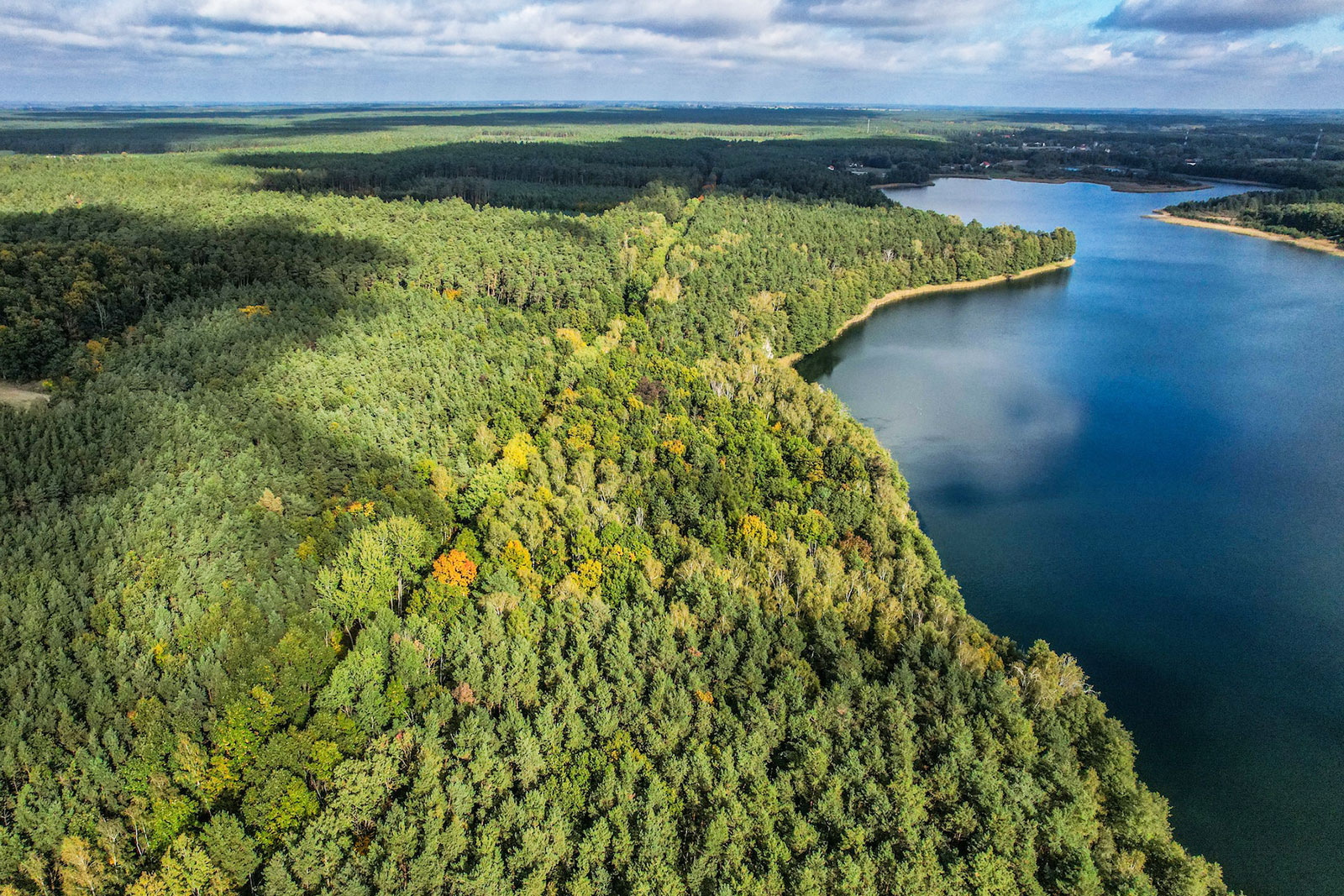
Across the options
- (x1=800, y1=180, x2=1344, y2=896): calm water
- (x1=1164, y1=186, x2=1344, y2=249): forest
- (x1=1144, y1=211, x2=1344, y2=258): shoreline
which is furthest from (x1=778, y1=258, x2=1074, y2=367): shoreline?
(x1=1164, y1=186, x2=1344, y2=249): forest

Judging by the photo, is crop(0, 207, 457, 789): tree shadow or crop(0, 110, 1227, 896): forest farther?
crop(0, 207, 457, 789): tree shadow

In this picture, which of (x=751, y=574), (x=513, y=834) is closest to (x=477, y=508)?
(x=751, y=574)

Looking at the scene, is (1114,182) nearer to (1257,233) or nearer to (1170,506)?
(1257,233)

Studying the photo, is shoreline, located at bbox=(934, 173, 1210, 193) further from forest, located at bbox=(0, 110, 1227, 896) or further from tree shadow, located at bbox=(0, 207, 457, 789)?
tree shadow, located at bbox=(0, 207, 457, 789)

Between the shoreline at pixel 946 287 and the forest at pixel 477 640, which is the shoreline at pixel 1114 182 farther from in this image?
the forest at pixel 477 640

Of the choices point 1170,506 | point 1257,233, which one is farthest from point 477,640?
point 1257,233

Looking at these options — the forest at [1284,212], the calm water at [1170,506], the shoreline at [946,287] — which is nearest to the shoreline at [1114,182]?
the forest at [1284,212]

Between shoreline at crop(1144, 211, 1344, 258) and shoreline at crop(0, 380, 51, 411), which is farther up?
shoreline at crop(1144, 211, 1344, 258)
